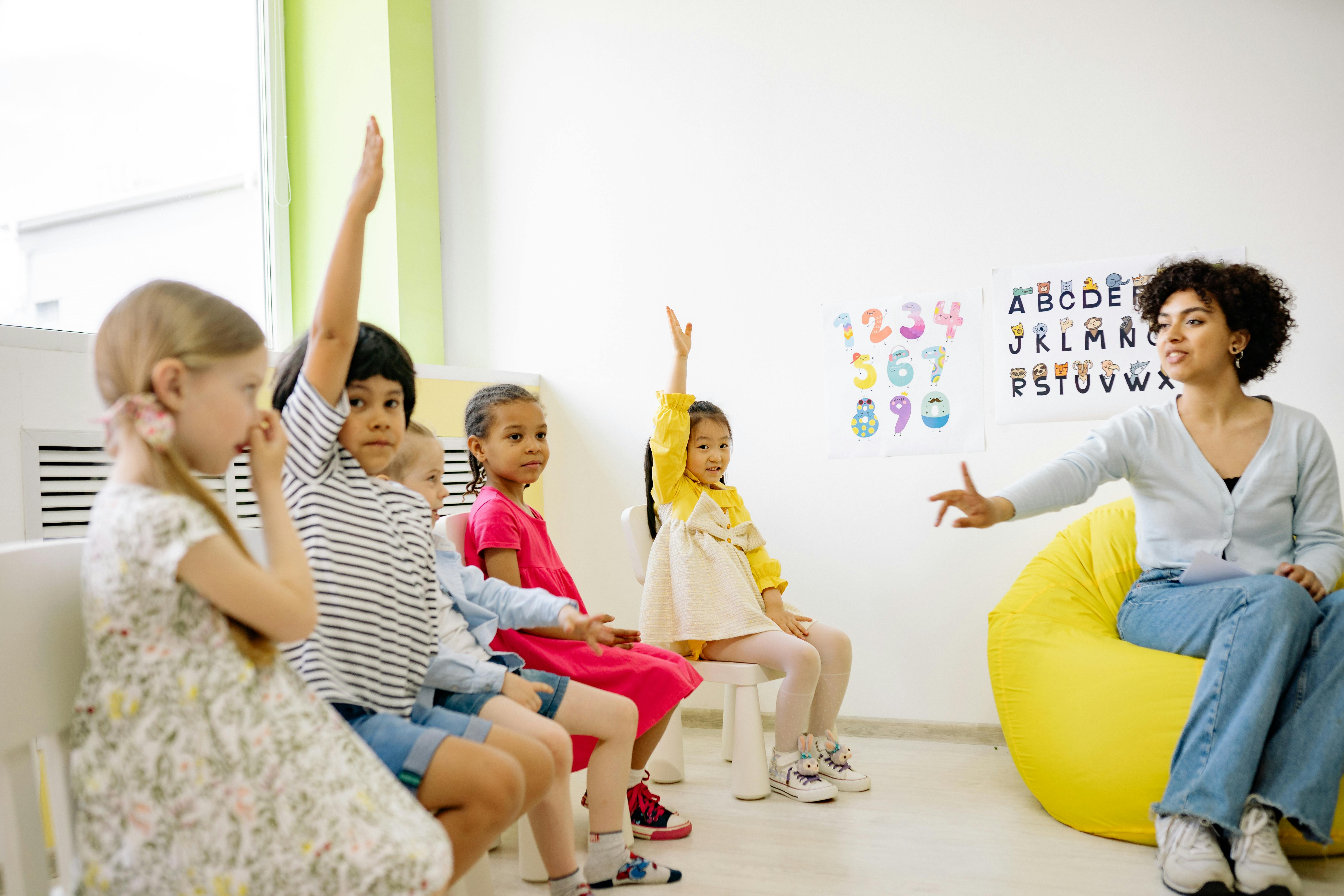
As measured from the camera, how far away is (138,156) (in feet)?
9.32

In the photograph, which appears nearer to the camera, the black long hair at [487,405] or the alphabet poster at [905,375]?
the black long hair at [487,405]

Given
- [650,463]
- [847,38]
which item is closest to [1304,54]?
[847,38]

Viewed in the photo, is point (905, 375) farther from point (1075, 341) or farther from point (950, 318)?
point (1075, 341)

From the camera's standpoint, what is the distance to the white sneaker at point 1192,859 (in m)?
1.60

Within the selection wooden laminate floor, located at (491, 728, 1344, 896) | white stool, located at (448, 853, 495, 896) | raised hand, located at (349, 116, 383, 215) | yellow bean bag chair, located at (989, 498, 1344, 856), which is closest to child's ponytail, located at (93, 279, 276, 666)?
raised hand, located at (349, 116, 383, 215)

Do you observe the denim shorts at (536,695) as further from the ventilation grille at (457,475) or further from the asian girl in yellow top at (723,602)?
the ventilation grille at (457,475)

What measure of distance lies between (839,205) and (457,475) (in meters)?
1.40

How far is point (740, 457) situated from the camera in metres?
2.93

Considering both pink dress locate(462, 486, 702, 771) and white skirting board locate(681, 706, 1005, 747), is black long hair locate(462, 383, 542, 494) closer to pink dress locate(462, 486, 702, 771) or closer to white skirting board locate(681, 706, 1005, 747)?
pink dress locate(462, 486, 702, 771)

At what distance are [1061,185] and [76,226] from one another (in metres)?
2.67

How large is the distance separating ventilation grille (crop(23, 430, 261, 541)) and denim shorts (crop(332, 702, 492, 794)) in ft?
2.46

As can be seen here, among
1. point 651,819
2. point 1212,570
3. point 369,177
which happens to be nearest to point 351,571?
point 369,177

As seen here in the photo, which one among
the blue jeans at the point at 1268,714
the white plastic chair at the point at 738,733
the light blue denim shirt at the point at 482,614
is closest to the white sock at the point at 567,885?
the light blue denim shirt at the point at 482,614

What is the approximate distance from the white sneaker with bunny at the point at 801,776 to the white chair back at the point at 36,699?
156 cm
